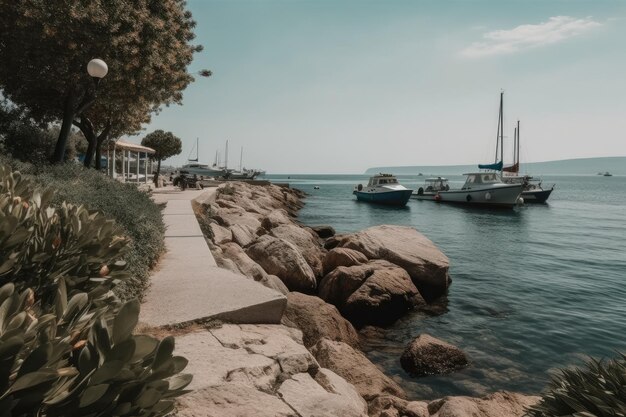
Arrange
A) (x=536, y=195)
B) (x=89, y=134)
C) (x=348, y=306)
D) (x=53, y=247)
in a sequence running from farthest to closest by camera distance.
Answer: (x=536, y=195)
(x=89, y=134)
(x=348, y=306)
(x=53, y=247)

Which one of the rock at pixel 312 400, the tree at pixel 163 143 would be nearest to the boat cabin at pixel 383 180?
the tree at pixel 163 143

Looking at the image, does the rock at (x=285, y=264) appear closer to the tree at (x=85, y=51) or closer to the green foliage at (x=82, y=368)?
the tree at (x=85, y=51)

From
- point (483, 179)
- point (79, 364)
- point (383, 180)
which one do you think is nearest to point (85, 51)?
point (79, 364)

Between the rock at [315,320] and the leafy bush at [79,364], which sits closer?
the leafy bush at [79,364]

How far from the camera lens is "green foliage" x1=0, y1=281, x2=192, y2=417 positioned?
1341 mm

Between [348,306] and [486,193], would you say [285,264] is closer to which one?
A: [348,306]

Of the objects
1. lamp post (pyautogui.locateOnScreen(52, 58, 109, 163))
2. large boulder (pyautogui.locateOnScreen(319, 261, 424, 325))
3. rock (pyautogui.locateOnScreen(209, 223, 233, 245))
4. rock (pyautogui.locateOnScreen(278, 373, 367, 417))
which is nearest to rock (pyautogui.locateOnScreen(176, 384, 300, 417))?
rock (pyautogui.locateOnScreen(278, 373, 367, 417))

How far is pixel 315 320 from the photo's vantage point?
273 inches

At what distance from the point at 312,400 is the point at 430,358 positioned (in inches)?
168

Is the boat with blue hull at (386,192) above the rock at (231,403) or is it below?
above

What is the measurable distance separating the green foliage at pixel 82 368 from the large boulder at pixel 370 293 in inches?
310

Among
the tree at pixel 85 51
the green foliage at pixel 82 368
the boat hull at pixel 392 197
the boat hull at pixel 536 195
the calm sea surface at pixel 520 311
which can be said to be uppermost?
the tree at pixel 85 51

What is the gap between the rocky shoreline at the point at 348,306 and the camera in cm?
423

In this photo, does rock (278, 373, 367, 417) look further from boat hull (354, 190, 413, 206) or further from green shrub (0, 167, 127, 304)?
boat hull (354, 190, 413, 206)
